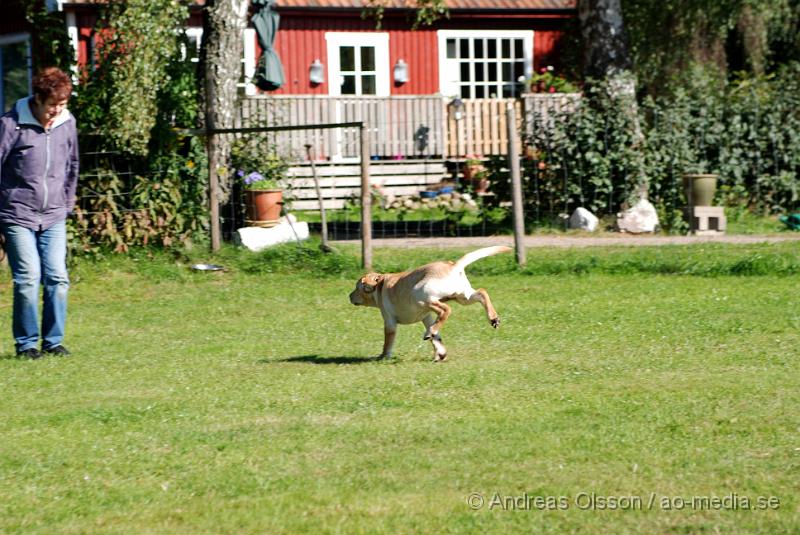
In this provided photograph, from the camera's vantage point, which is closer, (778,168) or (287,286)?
(287,286)

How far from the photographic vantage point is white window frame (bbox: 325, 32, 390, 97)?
26.6 m

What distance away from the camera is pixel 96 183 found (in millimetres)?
14508

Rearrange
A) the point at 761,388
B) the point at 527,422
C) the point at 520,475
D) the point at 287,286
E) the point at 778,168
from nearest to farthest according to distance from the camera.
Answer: the point at 520,475 < the point at 527,422 < the point at 761,388 < the point at 287,286 < the point at 778,168

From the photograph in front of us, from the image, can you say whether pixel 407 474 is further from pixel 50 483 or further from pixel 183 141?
pixel 183 141

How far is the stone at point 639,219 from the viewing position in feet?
56.9

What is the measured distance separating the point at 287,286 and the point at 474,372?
221 inches

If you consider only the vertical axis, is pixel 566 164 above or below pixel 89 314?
above

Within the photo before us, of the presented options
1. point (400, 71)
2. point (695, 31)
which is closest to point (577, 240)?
point (400, 71)

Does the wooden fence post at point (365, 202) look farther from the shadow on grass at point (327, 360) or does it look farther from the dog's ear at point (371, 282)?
the dog's ear at point (371, 282)

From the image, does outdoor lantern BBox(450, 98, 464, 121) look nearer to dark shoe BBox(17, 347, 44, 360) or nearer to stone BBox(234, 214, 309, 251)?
stone BBox(234, 214, 309, 251)

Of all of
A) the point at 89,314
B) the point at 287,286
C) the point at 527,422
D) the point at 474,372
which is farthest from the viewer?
the point at 287,286

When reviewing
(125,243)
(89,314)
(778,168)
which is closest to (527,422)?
(89,314)

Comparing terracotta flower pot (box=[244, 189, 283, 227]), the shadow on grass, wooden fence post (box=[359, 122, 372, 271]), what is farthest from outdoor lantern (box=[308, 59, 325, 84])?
the shadow on grass

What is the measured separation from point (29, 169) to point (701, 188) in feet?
35.9
